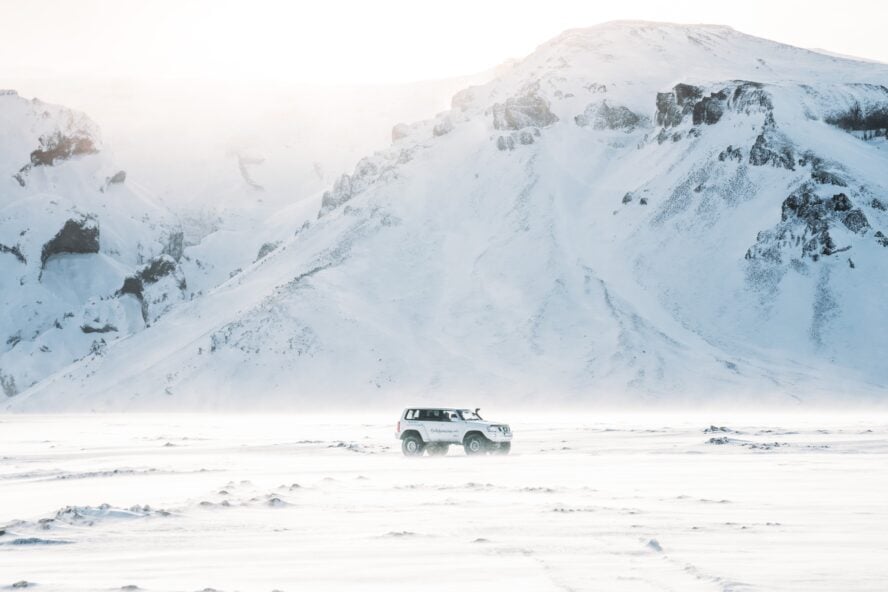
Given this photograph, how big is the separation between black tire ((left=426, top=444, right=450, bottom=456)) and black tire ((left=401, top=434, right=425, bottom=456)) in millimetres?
387

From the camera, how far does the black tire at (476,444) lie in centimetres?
4178

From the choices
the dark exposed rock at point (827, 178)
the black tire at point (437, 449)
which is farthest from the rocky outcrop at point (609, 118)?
the black tire at point (437, 449)

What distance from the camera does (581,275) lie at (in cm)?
12800

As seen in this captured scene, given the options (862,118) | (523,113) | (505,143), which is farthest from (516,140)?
(862,118)

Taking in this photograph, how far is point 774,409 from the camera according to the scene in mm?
97812

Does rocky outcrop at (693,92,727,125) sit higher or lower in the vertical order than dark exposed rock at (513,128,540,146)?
higher

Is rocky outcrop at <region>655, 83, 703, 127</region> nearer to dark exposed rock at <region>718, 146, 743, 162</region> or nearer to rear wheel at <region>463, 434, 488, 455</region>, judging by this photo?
dark exposed rock at <region>718, 146, 743, 162</region>

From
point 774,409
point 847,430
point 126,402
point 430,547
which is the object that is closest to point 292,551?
point 430,547

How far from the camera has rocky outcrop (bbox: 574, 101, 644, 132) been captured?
163 m

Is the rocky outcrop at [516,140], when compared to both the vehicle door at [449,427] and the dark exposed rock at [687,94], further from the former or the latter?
the vehicle door at [449,427]

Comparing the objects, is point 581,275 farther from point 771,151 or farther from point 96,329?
point 96,329

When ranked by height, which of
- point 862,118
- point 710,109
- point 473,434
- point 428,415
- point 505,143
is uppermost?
point 710,109

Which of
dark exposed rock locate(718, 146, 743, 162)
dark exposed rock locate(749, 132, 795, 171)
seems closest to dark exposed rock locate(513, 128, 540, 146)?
dark exposed rock locate(718, 146, 743, 162)

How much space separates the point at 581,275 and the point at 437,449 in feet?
286
